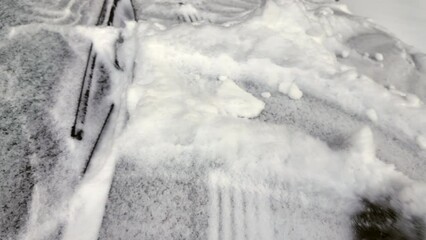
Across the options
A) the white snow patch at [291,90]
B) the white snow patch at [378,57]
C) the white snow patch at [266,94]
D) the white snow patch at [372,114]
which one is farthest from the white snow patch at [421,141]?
the white snow patch at [378,57]

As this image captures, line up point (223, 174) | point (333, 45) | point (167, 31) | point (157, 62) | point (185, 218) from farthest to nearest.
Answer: point (333, 45), point (167, 31), point (157, 62), point (223, 174), point (185, 218)

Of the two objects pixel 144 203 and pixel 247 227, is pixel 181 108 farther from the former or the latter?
pixel 247 227

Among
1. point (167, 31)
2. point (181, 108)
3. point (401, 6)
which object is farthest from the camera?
point (401, 6)

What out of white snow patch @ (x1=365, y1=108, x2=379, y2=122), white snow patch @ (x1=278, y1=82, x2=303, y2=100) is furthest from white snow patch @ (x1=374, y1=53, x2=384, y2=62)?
white snow patch @ (x1=278, y1=82, x2=303, y2=100)

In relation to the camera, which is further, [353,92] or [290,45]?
[290,45]

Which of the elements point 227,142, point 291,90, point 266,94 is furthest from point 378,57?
point 227,142

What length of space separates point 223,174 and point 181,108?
13.9 inches

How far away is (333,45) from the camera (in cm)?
227

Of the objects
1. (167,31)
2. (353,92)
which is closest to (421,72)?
(353,92)

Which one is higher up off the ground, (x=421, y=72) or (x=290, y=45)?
(x=290, y=45)

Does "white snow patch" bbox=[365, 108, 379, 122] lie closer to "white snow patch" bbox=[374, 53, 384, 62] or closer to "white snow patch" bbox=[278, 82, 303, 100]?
"white snow patch" bbox=[278, 82, 303, 100]

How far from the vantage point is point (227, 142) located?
1374 mm

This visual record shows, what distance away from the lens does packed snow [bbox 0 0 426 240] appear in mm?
1182

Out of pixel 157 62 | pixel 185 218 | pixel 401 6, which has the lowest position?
pixel 401 6
